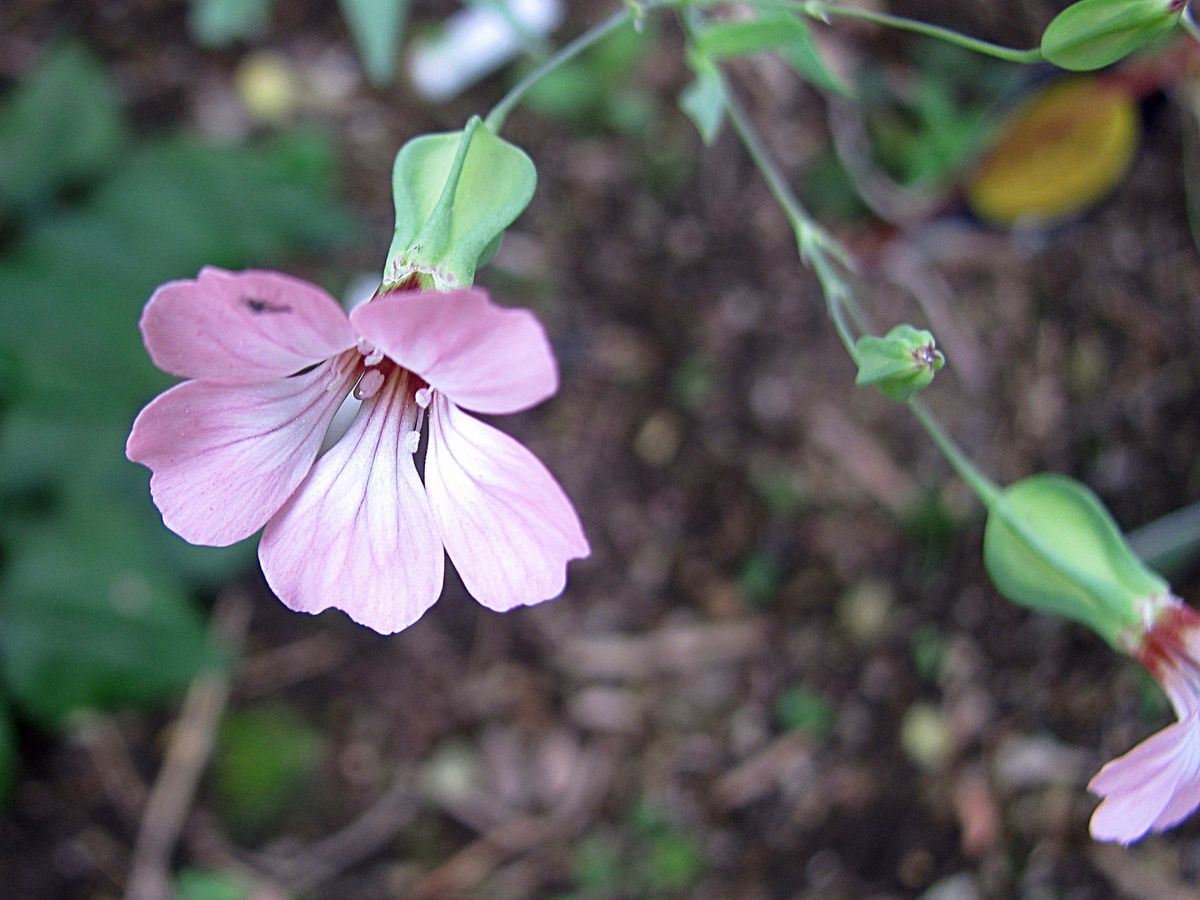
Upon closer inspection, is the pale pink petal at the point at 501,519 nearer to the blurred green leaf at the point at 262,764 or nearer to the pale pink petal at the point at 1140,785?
the pale pink petal at the point at 1140,785

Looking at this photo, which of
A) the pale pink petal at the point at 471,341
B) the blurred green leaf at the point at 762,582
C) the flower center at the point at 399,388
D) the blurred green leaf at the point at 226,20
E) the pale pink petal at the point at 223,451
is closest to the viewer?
the pale pink petal at the point at 471,341

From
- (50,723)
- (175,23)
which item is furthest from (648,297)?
(50,723)

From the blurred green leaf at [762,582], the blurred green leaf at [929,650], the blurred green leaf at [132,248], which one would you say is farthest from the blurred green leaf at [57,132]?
the blurred green leaf at [929,650]

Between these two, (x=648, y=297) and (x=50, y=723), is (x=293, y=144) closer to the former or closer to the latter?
(x=648, y=297)

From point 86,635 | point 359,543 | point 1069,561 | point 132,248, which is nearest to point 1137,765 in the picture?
point 1069,561

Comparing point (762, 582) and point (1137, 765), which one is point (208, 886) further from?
point (1137, 765)

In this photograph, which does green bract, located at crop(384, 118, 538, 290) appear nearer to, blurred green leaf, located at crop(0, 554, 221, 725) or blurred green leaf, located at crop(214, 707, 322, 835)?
blurred green leaf, located at crop(0, 554, 221, 725)
